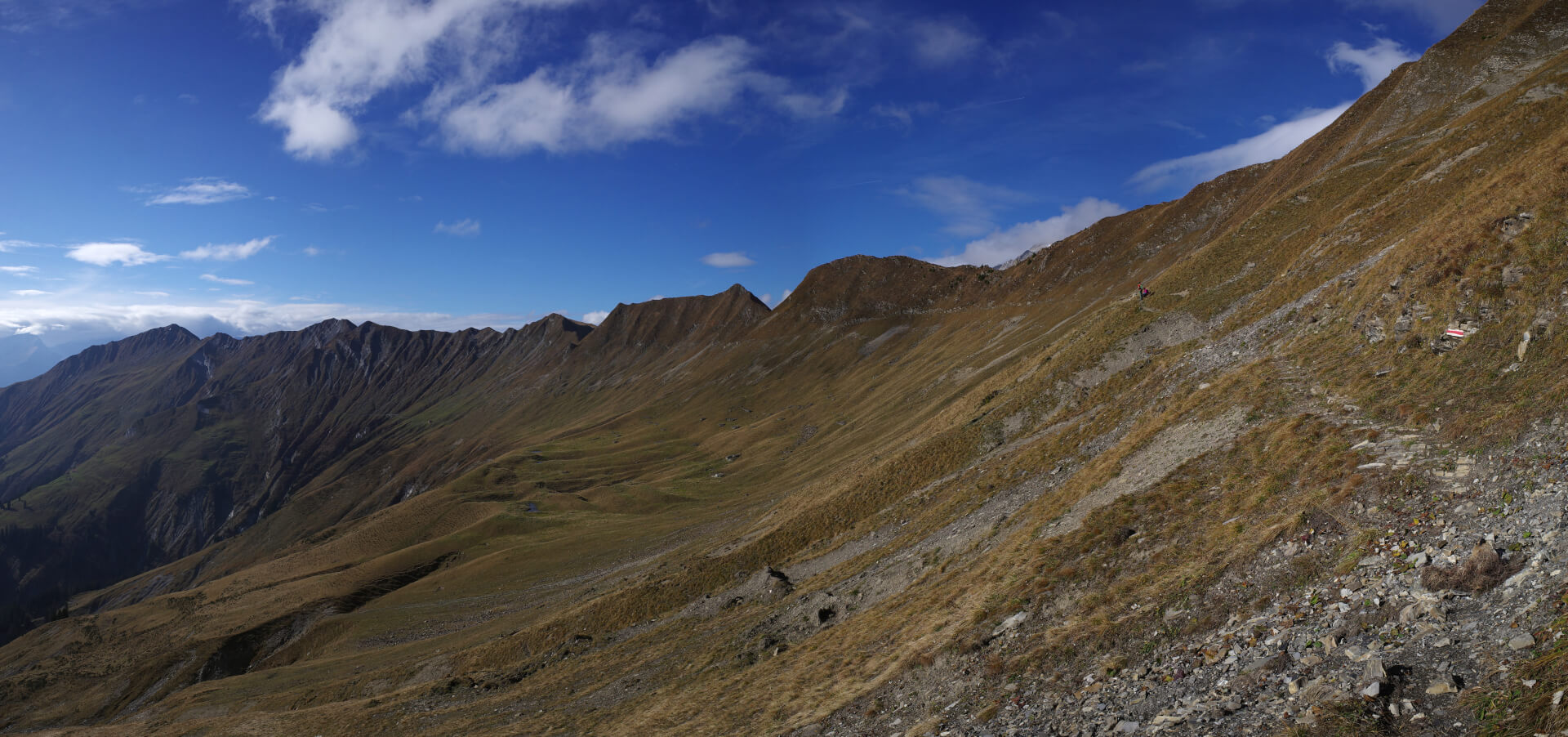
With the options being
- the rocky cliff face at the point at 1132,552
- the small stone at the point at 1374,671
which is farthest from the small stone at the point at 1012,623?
the small stone at the point at 1374,671

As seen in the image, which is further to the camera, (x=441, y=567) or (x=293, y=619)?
(x=441, y=567)

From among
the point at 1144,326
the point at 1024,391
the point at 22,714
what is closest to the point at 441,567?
the point at 22,714

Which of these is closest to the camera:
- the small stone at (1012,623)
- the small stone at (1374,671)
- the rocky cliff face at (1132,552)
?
the small stone at (1374,671)

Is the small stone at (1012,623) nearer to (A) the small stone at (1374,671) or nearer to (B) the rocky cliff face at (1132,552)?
(B) the rocky cliff face at (1132,552)

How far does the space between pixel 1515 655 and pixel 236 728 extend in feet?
224

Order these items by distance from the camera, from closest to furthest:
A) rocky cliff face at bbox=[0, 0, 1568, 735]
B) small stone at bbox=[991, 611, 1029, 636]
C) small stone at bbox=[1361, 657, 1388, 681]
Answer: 1. small stone at bbox=[1361, 657, 1388, 681]
2. rocky cliff face at bbox=[0, 0, 1568, 735]
3. small stone at bbox=[991, 611, 1029, 636]

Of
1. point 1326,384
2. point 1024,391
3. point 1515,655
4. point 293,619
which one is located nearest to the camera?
point 1515,655

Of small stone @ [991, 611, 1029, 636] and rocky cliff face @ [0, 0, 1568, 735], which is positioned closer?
rocky cliff face @ [0, 0, 1568, 735]

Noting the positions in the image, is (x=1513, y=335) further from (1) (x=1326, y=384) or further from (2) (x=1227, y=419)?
(2) (x=1227, y=419)

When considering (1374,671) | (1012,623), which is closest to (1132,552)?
(1012,623)

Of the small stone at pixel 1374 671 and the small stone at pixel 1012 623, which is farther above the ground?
the small stone at pixel 1374 671

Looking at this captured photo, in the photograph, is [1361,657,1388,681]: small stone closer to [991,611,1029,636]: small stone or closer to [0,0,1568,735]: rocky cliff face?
[0,0,1568,735]: rocky cliff face

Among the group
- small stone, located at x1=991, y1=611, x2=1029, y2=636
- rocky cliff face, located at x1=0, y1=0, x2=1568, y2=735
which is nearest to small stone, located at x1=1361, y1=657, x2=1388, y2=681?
rocky cliff face, located at x1=0, y1=0, x2=1568, y2=735

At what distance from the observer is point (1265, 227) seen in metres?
58.8
